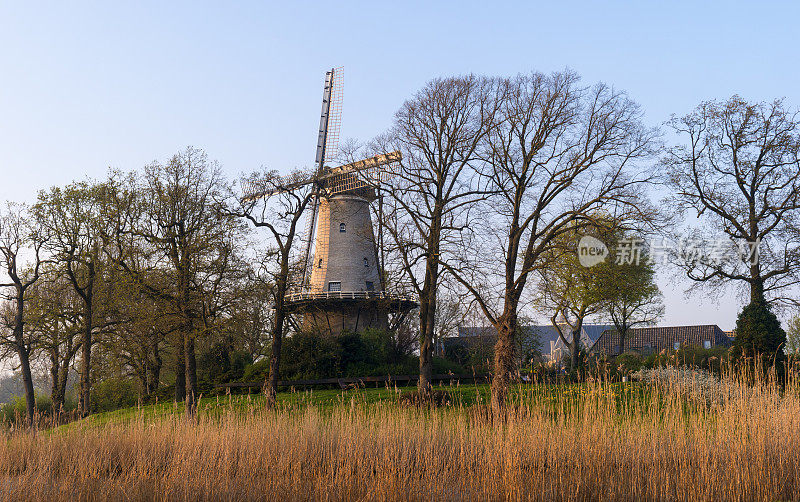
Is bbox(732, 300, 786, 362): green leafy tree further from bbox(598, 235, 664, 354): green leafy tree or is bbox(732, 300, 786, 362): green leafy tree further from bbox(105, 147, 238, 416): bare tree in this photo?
bbox(105, 147, 238, 416): bare tree

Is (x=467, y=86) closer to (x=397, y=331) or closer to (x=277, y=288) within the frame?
(x=277, y=288)

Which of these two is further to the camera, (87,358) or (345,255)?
(345,255)

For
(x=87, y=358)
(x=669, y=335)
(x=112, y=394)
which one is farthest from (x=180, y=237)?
(x=669, y=335)

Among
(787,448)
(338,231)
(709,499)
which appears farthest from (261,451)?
(338,231)

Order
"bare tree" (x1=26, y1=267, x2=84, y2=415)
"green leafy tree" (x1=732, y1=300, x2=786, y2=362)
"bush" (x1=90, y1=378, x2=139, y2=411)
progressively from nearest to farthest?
"green leafy tree" (x1=732, y1=300, x2=786, y2=362)
"bare tree" (x1=26, y1=267, x2=84, y2=415)
"bush" (x1=90, y1=378, x2=139, y2=411)

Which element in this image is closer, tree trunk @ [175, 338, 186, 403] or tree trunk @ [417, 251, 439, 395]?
tree trunk @ [417, 251, 439, 395]

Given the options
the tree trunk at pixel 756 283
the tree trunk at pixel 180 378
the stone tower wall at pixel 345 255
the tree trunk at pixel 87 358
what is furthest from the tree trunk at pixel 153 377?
the tree trunk at pixel 756 283

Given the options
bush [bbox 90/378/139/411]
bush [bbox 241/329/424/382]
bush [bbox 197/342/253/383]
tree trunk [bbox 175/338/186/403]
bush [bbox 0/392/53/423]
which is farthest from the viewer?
bush [bbox 90/378/139/411]

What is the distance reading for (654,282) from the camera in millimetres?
39312

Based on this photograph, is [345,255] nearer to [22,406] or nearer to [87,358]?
[87,358]

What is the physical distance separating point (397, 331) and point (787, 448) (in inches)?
910

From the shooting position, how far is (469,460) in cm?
771

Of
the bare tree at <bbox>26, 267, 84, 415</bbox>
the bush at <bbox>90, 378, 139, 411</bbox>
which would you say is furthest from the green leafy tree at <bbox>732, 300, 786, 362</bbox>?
the bush at <bbox>90, 378, 139, 411</bbox>

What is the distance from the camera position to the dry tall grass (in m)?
6.85
